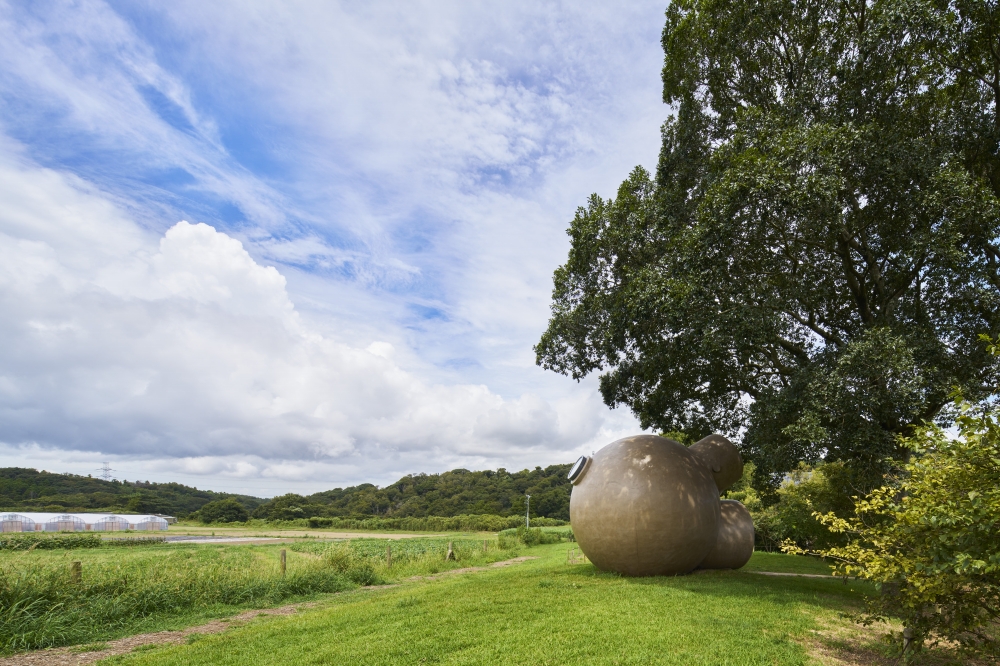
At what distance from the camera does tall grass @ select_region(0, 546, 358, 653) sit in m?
10.3

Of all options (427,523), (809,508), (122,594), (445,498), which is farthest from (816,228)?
(445,498)

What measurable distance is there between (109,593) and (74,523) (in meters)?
57.8

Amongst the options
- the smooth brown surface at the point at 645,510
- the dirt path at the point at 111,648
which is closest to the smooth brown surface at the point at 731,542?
the smooth brown surface at the point at 645,510

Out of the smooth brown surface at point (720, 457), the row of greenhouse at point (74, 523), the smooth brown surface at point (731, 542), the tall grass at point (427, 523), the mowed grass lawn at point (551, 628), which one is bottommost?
the tall grass at point (427, 523)

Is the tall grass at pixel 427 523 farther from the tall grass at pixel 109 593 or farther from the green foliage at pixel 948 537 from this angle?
the green foliage at pixel 948 537

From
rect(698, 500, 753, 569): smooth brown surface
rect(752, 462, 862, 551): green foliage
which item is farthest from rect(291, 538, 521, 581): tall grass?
rect(752, 462, 862, 551): green foliage

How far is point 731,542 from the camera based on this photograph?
1556 cm

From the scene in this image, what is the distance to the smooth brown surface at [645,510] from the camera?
13.1 meters

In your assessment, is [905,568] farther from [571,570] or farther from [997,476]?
[571,570]

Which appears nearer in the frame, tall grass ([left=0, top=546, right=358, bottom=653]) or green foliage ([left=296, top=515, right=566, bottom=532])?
tall grass ([left=0, top=546, right=358, bottom=653])

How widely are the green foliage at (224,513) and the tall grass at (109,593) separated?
78.1 meters

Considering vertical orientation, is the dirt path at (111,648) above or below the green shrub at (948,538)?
below

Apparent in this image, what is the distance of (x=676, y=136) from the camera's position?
17000mm

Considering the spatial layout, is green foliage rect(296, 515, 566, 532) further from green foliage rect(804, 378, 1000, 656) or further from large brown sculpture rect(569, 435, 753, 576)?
green foliage rect(804, 378, 1000, 656)
